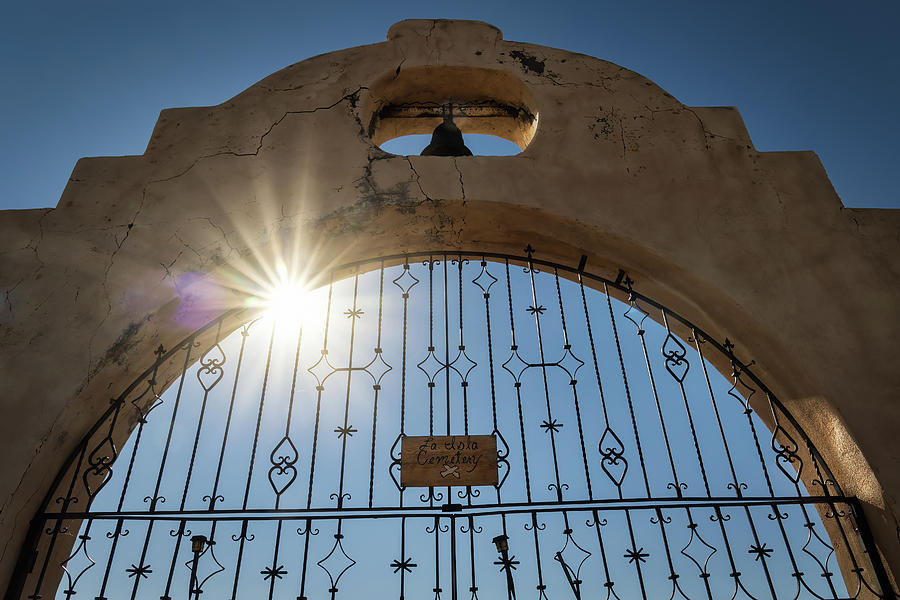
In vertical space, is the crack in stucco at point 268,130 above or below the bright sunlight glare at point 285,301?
above

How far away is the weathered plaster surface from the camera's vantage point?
3.18 meters

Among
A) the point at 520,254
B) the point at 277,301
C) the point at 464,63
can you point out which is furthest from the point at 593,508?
the point at 464,63

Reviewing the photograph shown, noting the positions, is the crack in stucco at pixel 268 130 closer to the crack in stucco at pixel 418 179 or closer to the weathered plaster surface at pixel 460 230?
the weathered plaster surface at pixel 460 230

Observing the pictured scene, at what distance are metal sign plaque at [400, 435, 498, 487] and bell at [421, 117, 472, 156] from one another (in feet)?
6.90

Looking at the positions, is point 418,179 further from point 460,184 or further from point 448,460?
point 448,460

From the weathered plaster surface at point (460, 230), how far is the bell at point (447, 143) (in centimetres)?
38

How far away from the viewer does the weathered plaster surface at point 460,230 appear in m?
3.18

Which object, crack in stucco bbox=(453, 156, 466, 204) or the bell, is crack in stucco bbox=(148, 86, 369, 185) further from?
crack in stucco bbox=(453, 156, 466, 204)

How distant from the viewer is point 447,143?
14.4 ft

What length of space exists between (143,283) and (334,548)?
1881 mm

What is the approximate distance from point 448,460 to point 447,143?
92.8 inches

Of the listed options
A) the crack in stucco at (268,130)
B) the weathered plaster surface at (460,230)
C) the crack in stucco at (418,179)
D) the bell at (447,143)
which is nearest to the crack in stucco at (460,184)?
the weathered plaster surface at (460,230)

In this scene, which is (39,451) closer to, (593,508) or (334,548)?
(334,548)

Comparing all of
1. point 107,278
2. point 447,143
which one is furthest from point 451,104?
point 107,278
